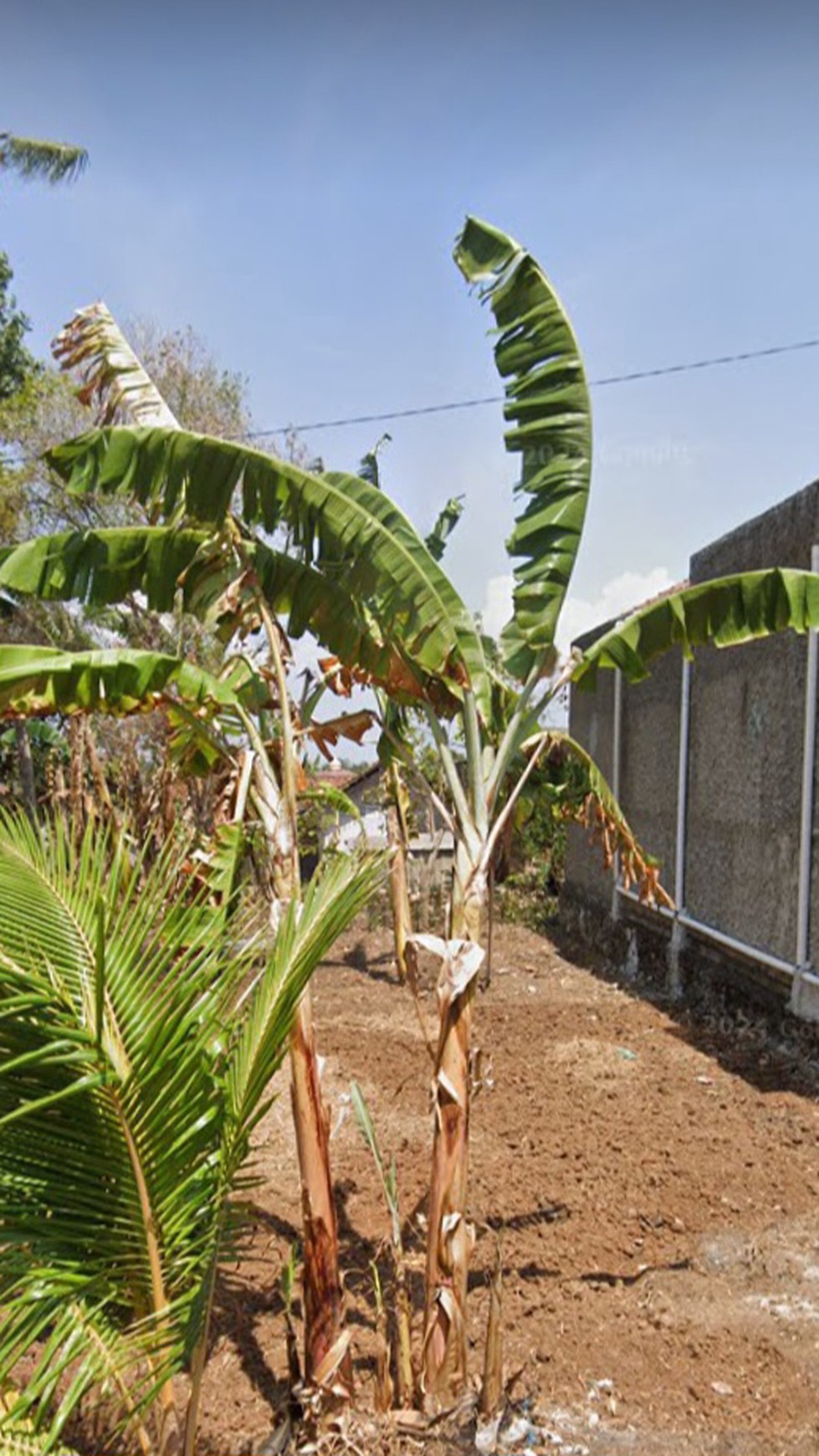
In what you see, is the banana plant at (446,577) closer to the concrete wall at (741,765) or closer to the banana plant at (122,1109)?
the banana plant at (122,1109)

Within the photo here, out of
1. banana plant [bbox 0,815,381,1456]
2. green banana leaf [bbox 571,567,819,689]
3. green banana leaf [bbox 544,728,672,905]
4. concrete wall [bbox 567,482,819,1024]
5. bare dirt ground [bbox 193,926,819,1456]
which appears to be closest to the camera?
banana plant [bbox 0,815,381,1456]

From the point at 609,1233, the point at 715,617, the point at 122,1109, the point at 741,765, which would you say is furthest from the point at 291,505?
the point at 741,765

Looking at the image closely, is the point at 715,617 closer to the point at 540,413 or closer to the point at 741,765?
the point at 540,413

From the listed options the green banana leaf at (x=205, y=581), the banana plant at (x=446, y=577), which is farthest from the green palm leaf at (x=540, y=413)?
the green banana leaf at (x=205, y=581)

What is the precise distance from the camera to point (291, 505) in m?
3.60

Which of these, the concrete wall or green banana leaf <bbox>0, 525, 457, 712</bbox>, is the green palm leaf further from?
the concrete wall

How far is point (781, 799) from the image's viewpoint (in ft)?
22.7

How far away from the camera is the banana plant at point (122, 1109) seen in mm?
1901

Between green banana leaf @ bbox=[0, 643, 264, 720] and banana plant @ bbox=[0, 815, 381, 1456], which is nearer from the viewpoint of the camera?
banana plant @ bbox=[0, 815, 381, 1456]

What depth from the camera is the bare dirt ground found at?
3.27 m

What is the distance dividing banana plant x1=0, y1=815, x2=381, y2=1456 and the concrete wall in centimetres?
513

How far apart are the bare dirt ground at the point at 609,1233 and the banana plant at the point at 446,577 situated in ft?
2.48

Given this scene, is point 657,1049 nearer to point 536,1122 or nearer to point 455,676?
point 536,1122

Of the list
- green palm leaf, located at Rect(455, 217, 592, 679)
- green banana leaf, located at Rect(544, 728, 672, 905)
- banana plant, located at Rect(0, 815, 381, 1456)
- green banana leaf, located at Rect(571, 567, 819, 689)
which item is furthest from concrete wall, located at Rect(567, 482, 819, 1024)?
banana plant, located at Rect(0, 815, 381, 1456)
